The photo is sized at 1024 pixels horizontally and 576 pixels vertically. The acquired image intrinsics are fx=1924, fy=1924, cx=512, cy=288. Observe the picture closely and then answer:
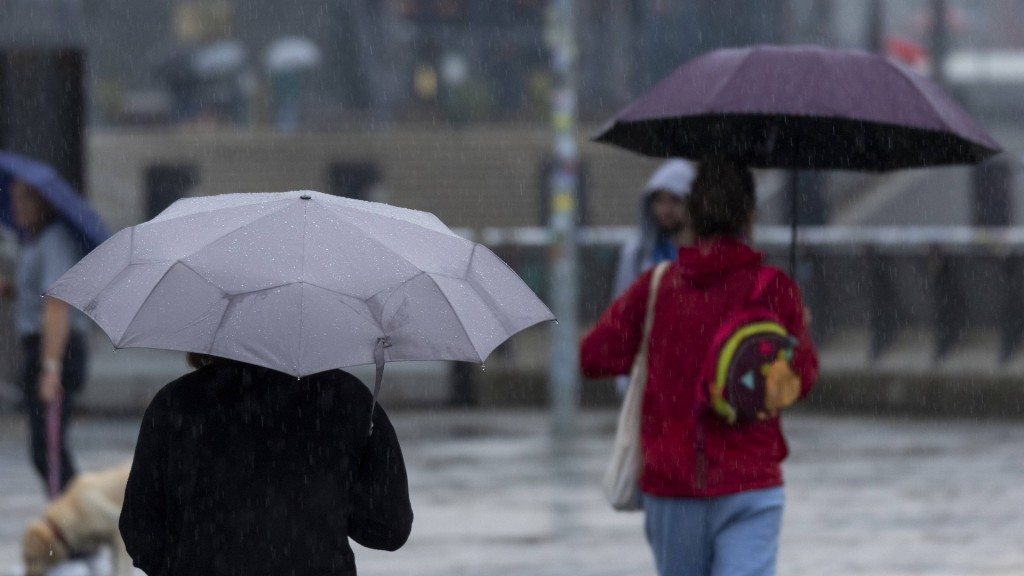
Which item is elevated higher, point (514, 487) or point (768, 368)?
point (768, 368)

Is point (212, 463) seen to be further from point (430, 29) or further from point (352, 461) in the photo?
point (430, 29)

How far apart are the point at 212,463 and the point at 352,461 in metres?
0.27

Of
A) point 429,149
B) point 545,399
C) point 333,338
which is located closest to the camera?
point 333,338

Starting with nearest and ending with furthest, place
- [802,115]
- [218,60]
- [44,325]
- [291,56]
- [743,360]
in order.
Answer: [743,360], [802,115], [44,325], [291,56], [218,60]

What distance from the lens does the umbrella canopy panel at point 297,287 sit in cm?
348

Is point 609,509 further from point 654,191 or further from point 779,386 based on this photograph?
point 779,386

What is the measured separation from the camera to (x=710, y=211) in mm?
4906

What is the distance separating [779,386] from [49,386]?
406 cm

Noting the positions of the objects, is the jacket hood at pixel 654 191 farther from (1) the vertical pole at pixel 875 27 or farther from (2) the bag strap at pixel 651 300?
(1) the vertical pole at pixel 875 27

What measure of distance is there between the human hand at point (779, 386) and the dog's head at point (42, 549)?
3199 millimetres

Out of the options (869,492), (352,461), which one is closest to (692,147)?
(352,461)

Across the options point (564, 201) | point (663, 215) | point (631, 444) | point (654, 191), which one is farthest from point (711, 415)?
point (564, 201)

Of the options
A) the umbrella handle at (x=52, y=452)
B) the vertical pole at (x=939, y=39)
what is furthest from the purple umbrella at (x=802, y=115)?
the vertical pole at (x=939, y=39)

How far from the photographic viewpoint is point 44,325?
8.06m
